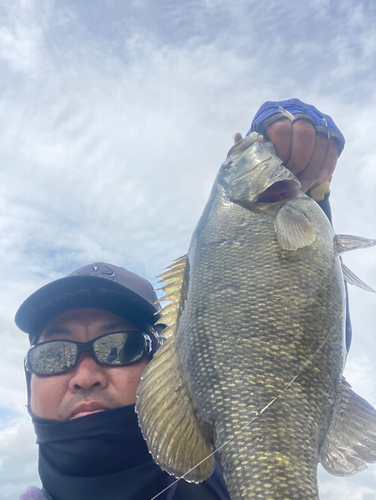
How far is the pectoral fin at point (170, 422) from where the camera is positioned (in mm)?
1771

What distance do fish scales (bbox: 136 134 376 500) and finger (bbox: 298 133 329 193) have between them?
692 mm

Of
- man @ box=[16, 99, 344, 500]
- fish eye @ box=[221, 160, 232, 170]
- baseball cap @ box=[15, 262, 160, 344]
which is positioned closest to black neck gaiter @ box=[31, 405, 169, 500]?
man @ box=[16, 99, 344, 500]

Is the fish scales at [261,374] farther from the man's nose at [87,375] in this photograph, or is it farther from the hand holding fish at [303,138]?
the man's nose at [87,375]

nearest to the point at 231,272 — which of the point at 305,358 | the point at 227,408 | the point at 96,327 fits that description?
the point at 305,358

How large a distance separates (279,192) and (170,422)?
6.20 ft

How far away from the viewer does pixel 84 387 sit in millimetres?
2996

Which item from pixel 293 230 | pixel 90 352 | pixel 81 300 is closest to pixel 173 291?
pixel 293 230

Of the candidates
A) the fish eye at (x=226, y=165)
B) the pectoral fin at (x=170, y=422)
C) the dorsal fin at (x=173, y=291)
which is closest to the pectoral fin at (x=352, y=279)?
the dorsal fin at (x=173, y=291)

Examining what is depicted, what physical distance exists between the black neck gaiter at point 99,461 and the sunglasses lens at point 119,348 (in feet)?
1.50

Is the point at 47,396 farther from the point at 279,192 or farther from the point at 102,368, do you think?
the point at 279,192

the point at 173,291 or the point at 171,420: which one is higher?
the point at 173,291

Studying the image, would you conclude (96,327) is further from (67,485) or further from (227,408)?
(227,408)

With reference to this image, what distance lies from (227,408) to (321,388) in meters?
0.51

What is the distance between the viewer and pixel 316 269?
84.2 inches
